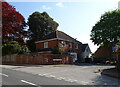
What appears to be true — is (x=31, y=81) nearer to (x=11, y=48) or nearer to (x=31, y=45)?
(x=11, y=48)

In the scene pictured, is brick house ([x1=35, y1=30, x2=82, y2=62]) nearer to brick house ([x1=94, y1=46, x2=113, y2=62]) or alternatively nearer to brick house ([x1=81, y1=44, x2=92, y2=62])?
brick house ([x1=81, y1=44, x2=92, y2=62])

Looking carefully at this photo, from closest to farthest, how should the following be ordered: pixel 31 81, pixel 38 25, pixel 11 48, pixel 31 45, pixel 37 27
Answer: pixel 31 81
pixel 11 48
pixel 31 45
pixel 37 27
pixel 38 25

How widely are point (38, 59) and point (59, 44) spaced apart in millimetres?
8643

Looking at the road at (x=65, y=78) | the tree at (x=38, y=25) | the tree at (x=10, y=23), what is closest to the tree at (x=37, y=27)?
the tree at (x=38, y=25)

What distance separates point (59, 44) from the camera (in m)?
34.9

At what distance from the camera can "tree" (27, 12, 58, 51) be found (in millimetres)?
47094

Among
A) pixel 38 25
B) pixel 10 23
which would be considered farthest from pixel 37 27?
pixel 10 23


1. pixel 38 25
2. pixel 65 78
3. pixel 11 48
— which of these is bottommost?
pixel 65 78

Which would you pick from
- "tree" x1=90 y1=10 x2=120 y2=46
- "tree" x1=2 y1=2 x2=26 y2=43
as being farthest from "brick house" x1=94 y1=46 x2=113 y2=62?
"tree" x1=2 y1=2 x2=26 y2=43

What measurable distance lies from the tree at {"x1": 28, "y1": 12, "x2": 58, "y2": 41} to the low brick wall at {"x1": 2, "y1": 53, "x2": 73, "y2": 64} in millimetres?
16806

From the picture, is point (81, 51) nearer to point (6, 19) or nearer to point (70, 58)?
point (70, 58)

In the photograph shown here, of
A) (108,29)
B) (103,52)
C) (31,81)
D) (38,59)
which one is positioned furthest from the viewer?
(103,52)

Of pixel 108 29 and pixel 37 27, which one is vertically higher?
pixel 37 27

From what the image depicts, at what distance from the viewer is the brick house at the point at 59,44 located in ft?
115
